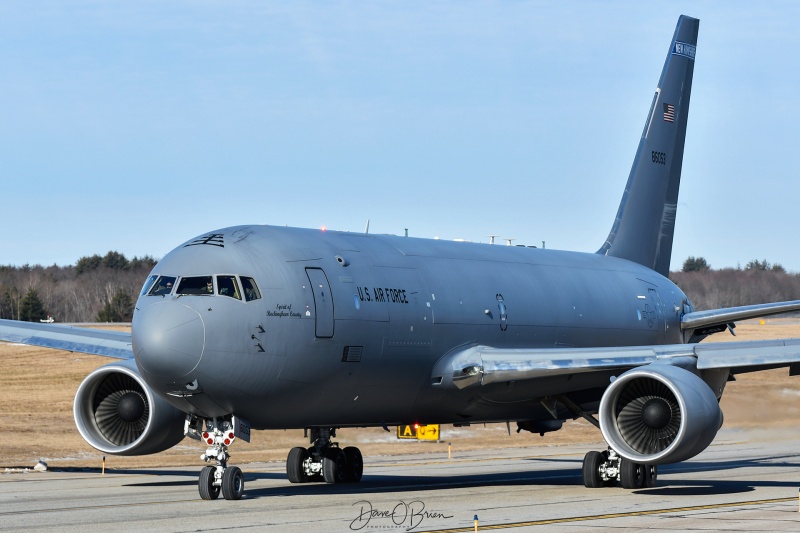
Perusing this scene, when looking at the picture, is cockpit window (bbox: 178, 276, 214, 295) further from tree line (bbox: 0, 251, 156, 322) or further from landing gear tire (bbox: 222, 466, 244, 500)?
tree line (bbox: 0, 251, 156, 322)

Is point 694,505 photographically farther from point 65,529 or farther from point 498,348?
point 65,529

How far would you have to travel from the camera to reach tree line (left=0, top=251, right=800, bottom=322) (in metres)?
116

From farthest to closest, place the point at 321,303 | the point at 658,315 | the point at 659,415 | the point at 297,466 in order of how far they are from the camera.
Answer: the point at 658,315
the point at 297,466
the point at 659,415
the point at 321,303

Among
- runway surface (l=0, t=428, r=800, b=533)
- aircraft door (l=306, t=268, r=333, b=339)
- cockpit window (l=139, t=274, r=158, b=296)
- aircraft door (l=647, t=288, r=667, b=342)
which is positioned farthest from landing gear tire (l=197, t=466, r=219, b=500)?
aircraft door (l=647, t=288, r=667, b=342)

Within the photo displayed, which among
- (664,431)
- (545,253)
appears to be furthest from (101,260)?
(664,431)

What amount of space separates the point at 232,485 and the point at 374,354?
3955 millimetres

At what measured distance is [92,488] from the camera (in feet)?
92.2

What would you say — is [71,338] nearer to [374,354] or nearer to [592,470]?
[374,354]

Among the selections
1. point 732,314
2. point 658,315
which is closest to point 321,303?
point 732,314

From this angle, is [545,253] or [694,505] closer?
[694,505]

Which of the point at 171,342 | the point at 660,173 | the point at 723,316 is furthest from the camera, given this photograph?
the point at 660,173

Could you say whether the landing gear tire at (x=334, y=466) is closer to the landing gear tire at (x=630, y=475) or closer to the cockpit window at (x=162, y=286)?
the landing gear tire at (x=630, y=475)

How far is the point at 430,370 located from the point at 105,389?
23.7 ft

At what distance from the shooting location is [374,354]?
25469 mm
